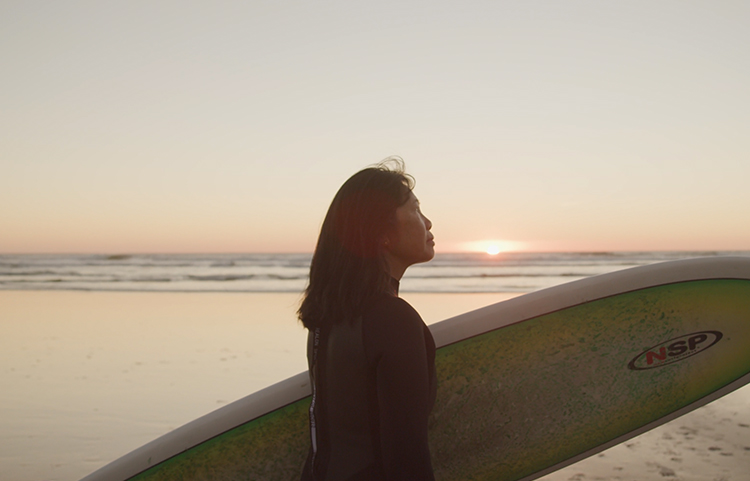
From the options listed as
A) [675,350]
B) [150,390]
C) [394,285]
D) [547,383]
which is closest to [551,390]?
[547,383]

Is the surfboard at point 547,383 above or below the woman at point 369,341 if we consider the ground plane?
below

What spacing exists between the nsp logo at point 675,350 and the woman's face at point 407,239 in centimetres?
155

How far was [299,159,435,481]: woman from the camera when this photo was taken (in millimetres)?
1009

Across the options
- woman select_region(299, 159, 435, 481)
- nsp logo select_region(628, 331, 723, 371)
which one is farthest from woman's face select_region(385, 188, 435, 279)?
nsp logo select_region(628, 331, 723, 371)

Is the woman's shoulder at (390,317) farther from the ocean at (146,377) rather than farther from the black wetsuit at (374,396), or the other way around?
the ocean at (146,377)

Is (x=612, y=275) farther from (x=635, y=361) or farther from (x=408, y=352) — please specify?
(x=408, y=352)

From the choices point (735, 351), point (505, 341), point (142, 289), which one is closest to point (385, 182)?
point (505, 341)

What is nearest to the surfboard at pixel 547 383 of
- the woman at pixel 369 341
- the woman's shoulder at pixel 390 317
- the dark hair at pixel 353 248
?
the woman at pixel 369 341

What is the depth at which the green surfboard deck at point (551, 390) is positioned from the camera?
82.5 inches

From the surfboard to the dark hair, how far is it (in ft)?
3.33

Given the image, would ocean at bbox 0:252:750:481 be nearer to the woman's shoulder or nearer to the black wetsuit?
the black wetsuit

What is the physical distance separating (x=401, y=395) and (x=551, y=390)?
4.90 feet

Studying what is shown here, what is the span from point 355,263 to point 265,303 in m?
8.57

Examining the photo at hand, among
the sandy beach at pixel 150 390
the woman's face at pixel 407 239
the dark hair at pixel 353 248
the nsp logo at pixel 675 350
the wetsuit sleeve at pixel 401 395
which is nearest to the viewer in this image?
the wetsuit sleeve at pixel 401 395
